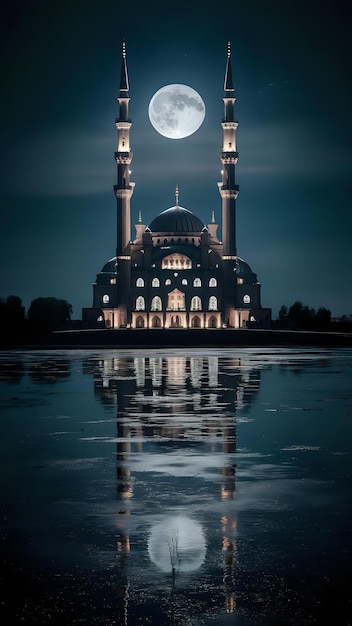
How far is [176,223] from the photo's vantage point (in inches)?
4685

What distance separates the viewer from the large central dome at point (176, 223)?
118688 mm

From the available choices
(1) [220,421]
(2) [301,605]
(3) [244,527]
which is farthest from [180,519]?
(1) [220,421]

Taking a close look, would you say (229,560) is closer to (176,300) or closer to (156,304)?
(156,304)

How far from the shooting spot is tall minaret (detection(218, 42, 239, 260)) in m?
106

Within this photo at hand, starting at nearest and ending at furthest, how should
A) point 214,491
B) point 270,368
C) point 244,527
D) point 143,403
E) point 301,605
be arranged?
point 301,605 → point 244,527 → point 214,491 → point 143,403 → point 270,368

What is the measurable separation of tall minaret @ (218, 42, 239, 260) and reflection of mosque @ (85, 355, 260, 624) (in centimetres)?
8705

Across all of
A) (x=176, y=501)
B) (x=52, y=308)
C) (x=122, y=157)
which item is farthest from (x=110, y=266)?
(x=176, y=501)

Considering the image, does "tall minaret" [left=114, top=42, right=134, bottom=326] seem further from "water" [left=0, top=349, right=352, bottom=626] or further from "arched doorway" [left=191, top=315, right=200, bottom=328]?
"water" [left=0, top=349, right=352, bottom=626]

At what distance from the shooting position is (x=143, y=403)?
60.5 feet

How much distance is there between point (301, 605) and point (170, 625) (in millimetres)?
888

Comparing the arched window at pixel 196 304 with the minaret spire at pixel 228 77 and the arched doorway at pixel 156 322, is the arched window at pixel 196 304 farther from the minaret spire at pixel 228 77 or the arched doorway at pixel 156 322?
the minaret spire at pixel 228 77

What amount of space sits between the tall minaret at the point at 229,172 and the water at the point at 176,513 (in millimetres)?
89197

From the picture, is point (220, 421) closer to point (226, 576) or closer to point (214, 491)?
point (214, 491)

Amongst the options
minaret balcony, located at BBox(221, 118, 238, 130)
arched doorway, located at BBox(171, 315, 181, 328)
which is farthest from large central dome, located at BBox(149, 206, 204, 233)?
minaret balcony, located at BBox(221, 118, 238, 130)
